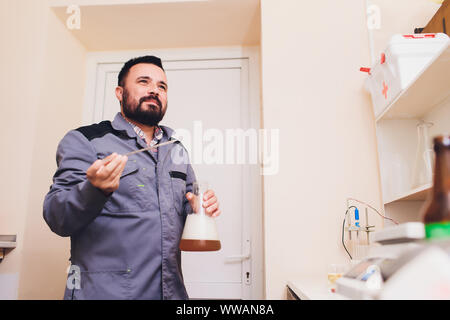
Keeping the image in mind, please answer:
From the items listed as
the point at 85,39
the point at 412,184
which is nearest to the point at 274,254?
the point at 412,184

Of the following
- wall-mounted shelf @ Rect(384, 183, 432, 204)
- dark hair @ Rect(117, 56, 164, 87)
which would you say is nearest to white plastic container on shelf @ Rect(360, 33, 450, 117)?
wall-mounted shelf @ Rect(384, 183, 432, 204)

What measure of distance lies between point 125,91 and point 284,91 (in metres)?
0.79

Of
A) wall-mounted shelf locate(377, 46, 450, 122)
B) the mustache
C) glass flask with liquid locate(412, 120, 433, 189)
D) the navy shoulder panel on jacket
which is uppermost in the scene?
the mustache

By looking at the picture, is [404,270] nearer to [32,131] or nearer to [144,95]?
[144,95]

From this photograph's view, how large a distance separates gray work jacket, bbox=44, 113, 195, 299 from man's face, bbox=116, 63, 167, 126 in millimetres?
182

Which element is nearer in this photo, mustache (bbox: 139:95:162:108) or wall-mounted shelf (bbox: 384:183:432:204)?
wall-mounted shelf (bbox: 384:183:432:204)

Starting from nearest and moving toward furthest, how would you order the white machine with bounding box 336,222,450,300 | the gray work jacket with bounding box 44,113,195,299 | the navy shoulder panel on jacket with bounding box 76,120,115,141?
the white machine with bounding box 336,222,450,300
the gray work jacket with bounding box 44,113,195,299
the navy shoulder panel on jacket with bounding box 76,120,115,141

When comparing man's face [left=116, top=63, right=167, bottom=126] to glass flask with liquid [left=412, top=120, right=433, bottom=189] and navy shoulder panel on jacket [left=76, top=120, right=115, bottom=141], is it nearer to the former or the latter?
navy shoulder panel on jacket [left=76, top=120, right=115, bottom=141]

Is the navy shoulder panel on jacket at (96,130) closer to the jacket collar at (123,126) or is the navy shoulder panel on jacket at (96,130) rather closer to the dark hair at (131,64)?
the jacket collar at (123,126)

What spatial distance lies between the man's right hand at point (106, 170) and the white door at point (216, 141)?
42.1 inches

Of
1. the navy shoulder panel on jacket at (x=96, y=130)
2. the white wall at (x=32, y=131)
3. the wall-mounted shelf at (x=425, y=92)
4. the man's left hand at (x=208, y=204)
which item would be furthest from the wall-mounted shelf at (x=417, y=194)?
the white wall at (x=32, y=131)

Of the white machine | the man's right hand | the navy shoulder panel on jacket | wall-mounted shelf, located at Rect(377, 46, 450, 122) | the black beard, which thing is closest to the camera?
the white machine

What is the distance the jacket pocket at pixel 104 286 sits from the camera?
1377 millimetres

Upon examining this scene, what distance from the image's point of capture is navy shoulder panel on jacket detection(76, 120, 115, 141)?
161 centimetres
